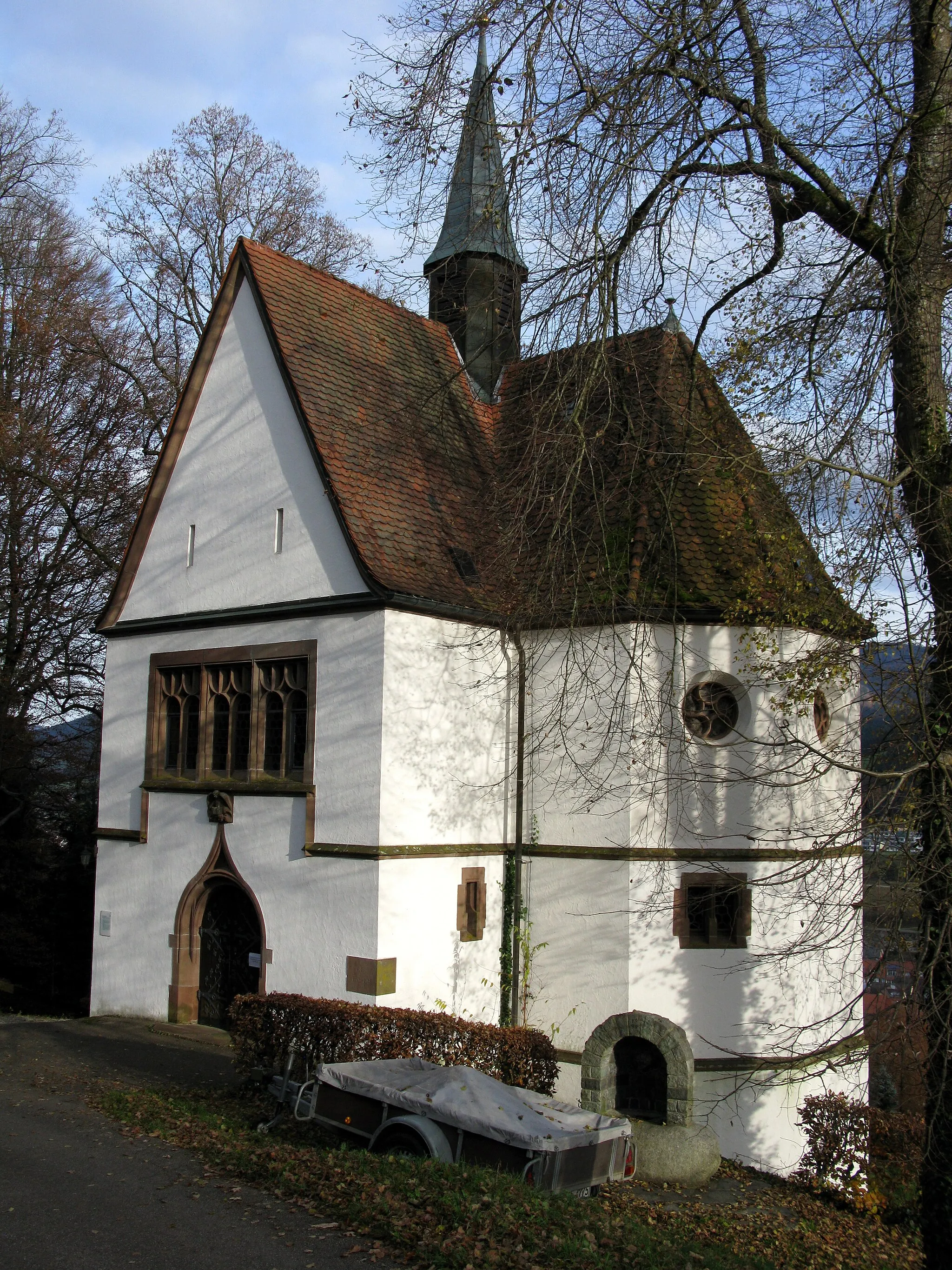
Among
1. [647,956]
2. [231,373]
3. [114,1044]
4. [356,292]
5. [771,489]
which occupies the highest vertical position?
[356,292]

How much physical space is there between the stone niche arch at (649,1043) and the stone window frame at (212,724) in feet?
13.9

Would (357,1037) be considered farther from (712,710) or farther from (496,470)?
(496,470)

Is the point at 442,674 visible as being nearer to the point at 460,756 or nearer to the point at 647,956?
the point at 460,756

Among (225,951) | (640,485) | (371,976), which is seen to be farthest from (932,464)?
(225,951)

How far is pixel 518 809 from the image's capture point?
14.2 meters

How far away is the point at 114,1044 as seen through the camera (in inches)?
525

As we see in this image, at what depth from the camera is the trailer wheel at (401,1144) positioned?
25.9 ft

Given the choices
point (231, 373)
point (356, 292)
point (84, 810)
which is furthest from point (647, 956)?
point (84, 810)

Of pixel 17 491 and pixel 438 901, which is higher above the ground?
pixel 17 491

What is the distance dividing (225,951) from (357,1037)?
14.8ft

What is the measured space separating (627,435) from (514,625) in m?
4.66

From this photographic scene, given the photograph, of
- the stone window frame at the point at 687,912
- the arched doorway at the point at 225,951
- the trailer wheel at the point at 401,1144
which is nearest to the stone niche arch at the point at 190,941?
the arched doorway at the point at 225,951

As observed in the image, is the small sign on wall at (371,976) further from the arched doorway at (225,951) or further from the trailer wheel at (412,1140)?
the trailer wheel at (412,1140)

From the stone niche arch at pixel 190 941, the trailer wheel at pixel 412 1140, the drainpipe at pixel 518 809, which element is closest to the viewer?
the trailer wheel at pixel 412 1140
